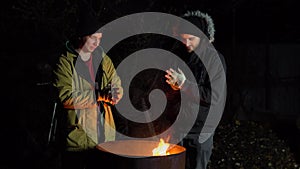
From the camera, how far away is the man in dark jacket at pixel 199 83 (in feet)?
14.2

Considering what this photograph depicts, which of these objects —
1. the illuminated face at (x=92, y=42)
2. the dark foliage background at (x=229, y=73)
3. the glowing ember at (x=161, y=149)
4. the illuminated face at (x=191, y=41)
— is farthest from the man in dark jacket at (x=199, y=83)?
the dark foliage background at (x=229, y=73)

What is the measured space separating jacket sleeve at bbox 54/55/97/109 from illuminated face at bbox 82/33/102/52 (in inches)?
8.9

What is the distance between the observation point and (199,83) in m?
4.41

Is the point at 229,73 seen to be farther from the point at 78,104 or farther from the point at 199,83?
the point at 78,104

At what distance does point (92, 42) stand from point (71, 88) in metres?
0.53

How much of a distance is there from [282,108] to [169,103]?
745 cm

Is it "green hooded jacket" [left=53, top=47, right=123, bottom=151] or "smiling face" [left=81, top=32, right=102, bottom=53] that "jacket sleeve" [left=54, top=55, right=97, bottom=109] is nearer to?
"green hooded jacket" [left=53, top=47, right=123, bottom=151]

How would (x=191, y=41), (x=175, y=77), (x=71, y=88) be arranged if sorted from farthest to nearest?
(x=191, y=41), (x=71, y=88), (x=175, y=77)

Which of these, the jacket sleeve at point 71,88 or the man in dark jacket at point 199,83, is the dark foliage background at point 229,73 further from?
the jacket sleeve at point 71,88

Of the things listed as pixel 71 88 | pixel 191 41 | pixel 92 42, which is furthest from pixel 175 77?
pixel 71 88

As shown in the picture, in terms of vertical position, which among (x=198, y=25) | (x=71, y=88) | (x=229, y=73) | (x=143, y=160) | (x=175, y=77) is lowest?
(x=143, y=160)

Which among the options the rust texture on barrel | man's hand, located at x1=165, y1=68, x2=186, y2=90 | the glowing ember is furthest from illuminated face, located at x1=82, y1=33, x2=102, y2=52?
the glowing ember

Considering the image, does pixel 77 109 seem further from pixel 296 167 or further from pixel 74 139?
pixel 296 167

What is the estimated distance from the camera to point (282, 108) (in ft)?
37.2
